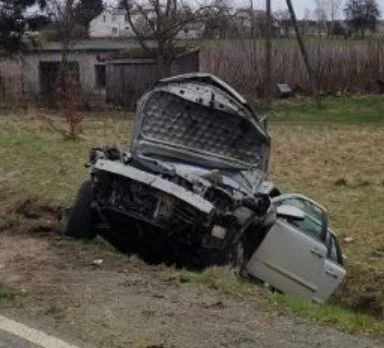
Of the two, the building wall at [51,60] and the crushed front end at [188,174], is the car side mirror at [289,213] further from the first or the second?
the building wall at [51,60]

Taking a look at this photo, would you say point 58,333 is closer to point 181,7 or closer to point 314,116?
point 314,116

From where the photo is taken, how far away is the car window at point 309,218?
31.5 ft

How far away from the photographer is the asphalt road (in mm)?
5508

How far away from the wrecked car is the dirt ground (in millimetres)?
710

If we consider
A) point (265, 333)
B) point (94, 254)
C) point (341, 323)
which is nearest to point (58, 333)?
point (265, 333)

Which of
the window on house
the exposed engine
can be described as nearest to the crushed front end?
the exposed engine

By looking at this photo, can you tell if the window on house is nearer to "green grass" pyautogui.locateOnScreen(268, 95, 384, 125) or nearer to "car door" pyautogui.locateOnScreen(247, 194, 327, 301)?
"green grass" pyautogui.locateOnScreen(268, 95, 384, 125)

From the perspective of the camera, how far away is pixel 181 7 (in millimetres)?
37625

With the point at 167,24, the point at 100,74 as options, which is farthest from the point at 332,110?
the point at 100,74

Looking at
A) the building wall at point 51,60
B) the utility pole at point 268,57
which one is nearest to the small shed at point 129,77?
the building wall at point 51,60

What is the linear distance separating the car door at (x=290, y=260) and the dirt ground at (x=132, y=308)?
1.54m

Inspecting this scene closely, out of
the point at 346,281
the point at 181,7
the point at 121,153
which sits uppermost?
the point at 181,7

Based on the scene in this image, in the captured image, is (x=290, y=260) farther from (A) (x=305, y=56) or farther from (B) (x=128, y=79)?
(B) (x=128, y=79)

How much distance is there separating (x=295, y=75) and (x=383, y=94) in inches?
159
